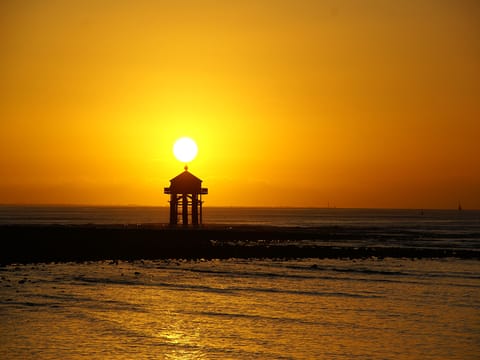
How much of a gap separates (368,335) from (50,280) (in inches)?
663

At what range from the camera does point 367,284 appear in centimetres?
3344

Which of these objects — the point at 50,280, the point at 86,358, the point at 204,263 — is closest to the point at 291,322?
the point at 86,358

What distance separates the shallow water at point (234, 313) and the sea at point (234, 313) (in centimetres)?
4

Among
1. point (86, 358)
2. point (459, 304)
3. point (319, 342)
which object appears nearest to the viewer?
point (86, 358)

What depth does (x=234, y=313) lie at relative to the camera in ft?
79.6

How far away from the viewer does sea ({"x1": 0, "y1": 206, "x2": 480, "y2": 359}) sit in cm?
1895

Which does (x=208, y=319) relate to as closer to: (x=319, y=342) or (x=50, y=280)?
(x=319, y=342)

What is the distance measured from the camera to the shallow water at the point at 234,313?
1895 centimetres

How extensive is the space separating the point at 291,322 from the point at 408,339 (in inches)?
160

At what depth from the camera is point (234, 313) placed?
955 inches

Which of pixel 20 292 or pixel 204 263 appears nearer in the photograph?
pixel 20 292

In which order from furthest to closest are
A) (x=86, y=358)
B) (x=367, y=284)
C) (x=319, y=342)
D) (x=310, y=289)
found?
(x=367, y=284)
(x=310, y=289)
(x=319, y=342)
(x=86, y=358)

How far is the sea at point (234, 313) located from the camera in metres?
19.0

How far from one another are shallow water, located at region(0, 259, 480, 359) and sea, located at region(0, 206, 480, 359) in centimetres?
4
